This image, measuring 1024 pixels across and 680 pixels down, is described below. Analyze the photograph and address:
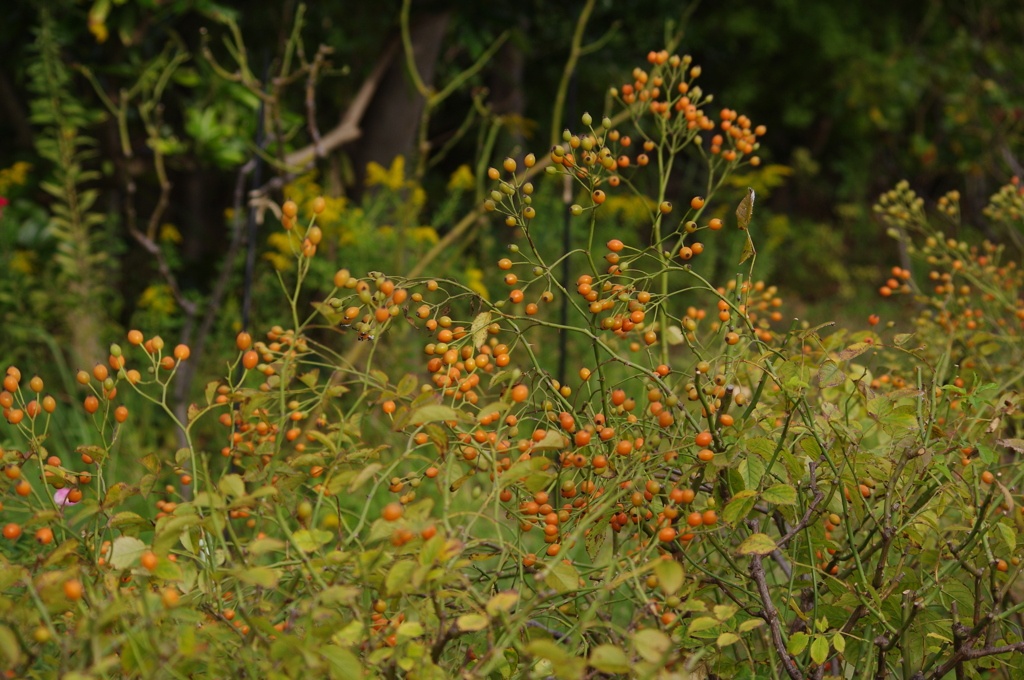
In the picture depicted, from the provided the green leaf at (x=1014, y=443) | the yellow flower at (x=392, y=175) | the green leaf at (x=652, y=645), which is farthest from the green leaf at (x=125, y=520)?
the yellow flower at (x=392, y=175)

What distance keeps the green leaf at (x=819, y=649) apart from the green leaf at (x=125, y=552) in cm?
69

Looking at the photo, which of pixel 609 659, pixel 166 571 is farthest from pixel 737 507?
pixel 166 571

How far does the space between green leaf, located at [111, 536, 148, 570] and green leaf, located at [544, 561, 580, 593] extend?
0.39 metres

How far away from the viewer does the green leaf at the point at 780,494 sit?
0.84 m

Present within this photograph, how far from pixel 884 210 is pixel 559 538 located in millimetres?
1346

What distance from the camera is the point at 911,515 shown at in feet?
3.17

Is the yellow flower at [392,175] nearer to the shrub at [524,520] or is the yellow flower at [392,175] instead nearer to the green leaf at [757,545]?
the shrub at [524,520]

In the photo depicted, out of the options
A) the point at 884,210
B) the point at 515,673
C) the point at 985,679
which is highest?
the point at 884,210

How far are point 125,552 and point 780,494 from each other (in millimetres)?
660

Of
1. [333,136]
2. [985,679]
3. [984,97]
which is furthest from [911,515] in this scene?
[984,97]

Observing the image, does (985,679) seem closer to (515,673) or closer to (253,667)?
(515,673)

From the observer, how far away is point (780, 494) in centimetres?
84

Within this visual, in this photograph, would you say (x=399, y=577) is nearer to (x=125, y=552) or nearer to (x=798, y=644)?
(x=125, y=552)

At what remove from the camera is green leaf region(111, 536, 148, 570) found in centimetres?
71
